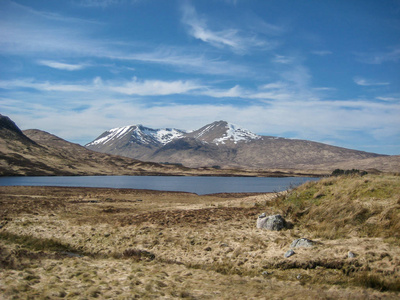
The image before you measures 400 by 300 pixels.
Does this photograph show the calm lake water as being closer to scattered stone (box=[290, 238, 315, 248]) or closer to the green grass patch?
scattered stone (box=[290, 238, 315, 248])

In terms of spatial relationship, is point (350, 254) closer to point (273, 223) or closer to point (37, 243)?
point (273, 223)

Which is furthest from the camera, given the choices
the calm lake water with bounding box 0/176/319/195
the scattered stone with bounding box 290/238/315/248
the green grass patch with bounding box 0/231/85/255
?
the calm lake water with bounding box 0/176/319/195

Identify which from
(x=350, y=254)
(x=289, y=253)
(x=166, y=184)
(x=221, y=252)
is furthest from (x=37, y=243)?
(x=166, y=184)

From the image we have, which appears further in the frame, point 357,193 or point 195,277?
point 357,193

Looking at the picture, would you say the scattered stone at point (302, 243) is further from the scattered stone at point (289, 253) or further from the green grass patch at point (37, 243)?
the green grass patch at point (37, 243)

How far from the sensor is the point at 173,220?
1959cm

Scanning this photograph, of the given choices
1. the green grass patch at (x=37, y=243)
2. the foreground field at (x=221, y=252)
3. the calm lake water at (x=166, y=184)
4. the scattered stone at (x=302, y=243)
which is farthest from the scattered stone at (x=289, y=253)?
the calm lake water at (x=166, y=184)

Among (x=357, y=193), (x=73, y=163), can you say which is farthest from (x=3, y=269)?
A: (x=73, y=163)

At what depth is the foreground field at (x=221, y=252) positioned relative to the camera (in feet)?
32.4

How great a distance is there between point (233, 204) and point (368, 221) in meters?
13.2

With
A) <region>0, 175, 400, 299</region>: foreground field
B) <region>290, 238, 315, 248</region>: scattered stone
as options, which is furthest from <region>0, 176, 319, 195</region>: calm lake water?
<region>290, 238, 315, 248</region>: scattered stone

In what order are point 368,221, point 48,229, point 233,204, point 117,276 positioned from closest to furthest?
point 117,276
point 368,221
point 48,229
point 233,204

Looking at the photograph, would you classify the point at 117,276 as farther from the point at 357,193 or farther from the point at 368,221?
the point at 357,193

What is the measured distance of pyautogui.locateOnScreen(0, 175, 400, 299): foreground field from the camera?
9883mm
